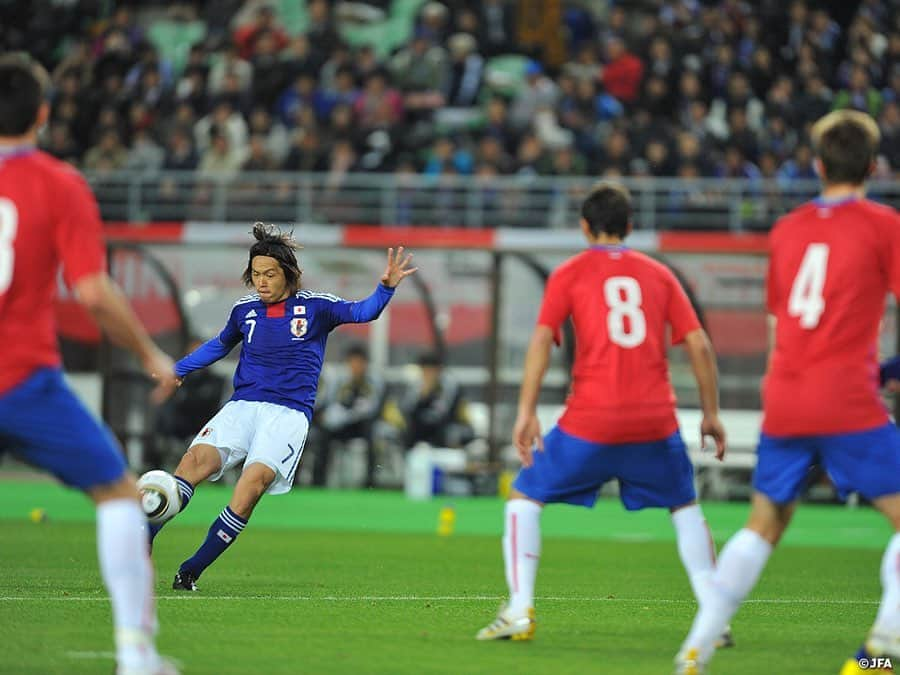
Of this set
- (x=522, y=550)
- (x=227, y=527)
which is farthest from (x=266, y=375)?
(x=522, y=550)

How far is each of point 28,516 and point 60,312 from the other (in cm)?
623

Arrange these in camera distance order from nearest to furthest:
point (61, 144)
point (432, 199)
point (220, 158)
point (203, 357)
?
point (203, 357)
point (432, 199)
point (220, 158)
point (61, 144)

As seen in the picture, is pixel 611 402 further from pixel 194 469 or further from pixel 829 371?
pixel 194 469

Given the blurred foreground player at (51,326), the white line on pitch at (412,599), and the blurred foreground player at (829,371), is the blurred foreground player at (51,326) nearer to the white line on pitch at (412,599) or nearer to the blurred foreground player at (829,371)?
the blurred foreground player at (829,371)

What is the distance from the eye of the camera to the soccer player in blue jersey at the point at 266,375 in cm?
1003

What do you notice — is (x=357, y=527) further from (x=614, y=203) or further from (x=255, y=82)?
(x=255, y=82)

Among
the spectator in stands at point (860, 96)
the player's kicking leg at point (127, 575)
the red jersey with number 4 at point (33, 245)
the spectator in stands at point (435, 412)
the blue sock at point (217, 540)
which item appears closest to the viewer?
the player's kicking leg at point (127, 575)

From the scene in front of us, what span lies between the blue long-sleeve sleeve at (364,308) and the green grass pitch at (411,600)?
161cm

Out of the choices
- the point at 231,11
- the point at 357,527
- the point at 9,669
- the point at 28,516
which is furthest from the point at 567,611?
the point at 231,11

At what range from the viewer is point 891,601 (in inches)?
260

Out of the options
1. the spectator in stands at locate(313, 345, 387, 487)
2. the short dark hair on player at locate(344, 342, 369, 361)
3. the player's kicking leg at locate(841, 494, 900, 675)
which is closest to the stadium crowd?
the short dark hair on player at locate(344, 342, 369, 361)

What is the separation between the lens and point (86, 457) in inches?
234

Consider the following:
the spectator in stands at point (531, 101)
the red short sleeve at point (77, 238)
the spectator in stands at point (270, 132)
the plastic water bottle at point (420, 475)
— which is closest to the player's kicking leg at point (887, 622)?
the red short sleeve at point (77, 238)

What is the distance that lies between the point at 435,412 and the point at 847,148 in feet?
50.7
